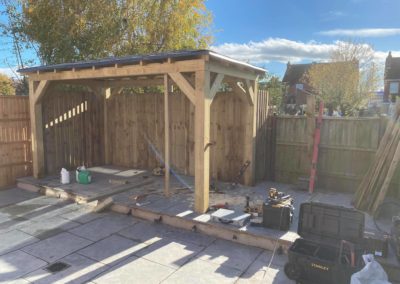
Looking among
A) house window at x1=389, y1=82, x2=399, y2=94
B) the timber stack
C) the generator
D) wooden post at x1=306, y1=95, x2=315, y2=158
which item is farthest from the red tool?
house window at x1=389, y1=82, x2=399, y2=94

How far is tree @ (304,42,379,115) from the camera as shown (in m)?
20.4

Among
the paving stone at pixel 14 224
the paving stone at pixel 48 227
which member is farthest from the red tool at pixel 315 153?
the paving stone at pixel 14 224

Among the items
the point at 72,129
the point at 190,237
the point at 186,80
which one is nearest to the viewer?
the point at 190,237

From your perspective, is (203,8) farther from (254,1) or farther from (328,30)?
(328,30)

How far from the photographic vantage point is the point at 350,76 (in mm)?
20328

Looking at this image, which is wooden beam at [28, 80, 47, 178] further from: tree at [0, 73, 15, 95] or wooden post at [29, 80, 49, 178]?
tree at [0, 73, 15, 95]

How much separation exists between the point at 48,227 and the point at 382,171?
5.63 m

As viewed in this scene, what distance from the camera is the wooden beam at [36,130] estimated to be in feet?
23.3

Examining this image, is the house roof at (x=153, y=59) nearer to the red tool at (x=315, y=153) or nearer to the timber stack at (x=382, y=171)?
the red tool at (x=315, y=153)

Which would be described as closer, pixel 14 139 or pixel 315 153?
pixel 315 153

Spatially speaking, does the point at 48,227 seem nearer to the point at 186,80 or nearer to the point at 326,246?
the point at 186,80

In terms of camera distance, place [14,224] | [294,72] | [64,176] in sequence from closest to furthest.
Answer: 1. [14,224]
2. [64,176]
3. [294,72]

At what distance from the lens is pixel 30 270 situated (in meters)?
3.57

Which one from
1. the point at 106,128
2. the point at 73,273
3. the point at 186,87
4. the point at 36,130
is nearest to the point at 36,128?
the point at 36,130
